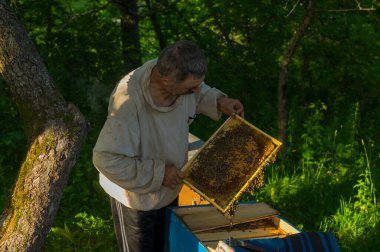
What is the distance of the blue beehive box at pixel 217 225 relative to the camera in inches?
123

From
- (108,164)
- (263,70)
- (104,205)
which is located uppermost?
(108,164)

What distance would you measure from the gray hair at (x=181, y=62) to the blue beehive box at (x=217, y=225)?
0.93 m

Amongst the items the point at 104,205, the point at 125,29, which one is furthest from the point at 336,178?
the point at 125,29

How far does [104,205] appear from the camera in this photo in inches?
209

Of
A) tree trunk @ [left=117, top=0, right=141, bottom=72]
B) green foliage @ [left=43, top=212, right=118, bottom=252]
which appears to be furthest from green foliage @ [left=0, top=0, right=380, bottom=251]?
tree trunk @ [left=117, top=0, right=141, bottom=72]

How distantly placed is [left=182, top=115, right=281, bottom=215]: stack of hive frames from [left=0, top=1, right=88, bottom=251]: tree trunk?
80cm

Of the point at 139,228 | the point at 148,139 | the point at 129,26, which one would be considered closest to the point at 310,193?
the point at 139,228

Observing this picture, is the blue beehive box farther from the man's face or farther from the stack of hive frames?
the man's face

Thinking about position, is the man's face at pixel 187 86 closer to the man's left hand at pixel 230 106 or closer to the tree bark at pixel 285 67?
the man's left hand at pixel 230 106

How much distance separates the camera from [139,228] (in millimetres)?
3232

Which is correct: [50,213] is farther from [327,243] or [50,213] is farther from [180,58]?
[327,243]

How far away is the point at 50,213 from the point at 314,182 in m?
3.16

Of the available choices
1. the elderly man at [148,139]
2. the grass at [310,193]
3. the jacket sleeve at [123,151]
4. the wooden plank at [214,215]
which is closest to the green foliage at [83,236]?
the grass at [310,193]

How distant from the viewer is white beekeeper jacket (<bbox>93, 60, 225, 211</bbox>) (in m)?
2.86
